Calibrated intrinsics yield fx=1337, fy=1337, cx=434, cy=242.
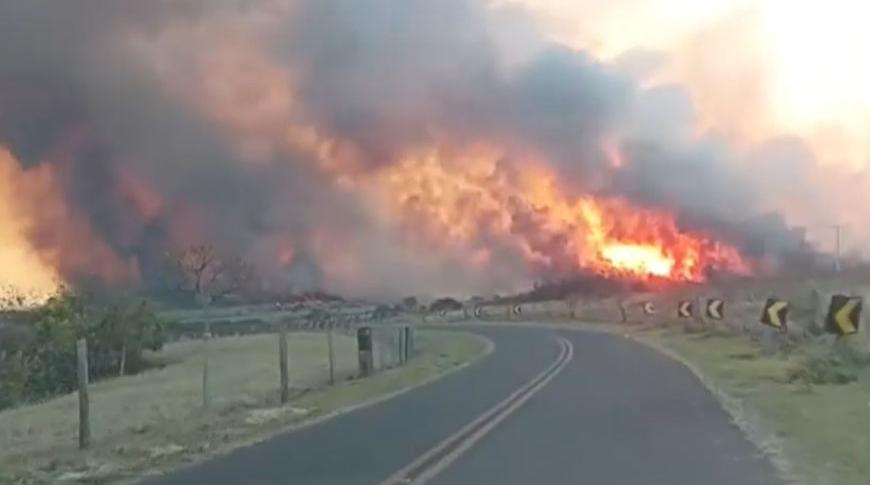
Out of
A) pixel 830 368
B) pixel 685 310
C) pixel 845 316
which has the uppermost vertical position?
pixel 685 310

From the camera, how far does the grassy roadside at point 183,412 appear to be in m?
19.5

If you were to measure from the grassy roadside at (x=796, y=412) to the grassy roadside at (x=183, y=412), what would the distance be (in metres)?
8.20

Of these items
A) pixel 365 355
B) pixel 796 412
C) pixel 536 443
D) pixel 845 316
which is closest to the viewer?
pixel 536 443

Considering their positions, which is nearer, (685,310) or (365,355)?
(365,355)

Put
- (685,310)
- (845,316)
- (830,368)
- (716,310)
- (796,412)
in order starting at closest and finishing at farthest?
1. (796,412)
2. (845,316)
3. (830,368)
4. (716,310)
5. (685,310)

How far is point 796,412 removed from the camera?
80.0 ft

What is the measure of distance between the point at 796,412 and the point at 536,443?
7434 millimetres

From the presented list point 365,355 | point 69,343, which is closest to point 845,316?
point 365,355

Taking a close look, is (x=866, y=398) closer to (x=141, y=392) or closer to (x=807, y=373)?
(x=807, y=373)

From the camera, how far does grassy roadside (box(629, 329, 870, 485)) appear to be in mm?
16734

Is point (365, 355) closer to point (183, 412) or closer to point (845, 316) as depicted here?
point (183, 412)

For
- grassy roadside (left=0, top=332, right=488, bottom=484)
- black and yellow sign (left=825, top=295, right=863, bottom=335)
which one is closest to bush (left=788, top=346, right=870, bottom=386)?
black and yellow sign (left=825, top=295, right=863, bottom=335)

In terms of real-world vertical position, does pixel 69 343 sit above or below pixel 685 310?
below

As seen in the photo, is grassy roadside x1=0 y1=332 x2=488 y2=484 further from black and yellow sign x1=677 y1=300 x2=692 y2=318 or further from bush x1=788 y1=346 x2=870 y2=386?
black and yellow sign x1=677 y1=300 x2=692 y2=318
